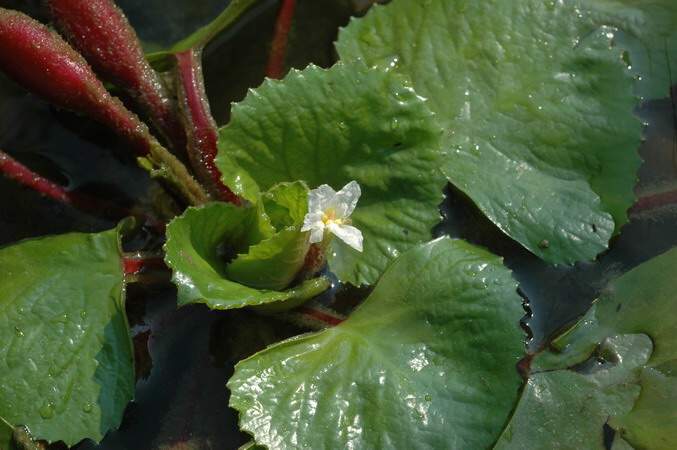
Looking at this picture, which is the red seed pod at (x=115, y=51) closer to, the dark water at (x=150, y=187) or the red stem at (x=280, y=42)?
the dark water at (x=150, y=187)

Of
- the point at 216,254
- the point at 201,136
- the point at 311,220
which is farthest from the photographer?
the point at 201,136

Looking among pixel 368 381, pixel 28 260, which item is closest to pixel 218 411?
pixel 368 381

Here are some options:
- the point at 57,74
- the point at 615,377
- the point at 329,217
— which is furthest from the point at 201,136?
the point at 615,377

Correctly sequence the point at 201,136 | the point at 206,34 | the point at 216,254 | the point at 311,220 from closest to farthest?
1. the point at 311,220
2. the point at 216,254
3. the point at 201,136
4. the point at 206,34

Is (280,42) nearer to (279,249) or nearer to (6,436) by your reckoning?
(279,249)

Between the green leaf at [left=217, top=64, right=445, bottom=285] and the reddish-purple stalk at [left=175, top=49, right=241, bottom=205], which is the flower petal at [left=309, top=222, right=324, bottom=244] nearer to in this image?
the green leaf at [left=217, top=64, right=445, bottom=285]
